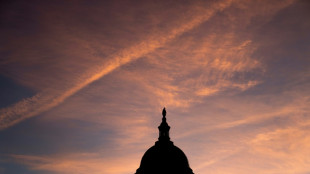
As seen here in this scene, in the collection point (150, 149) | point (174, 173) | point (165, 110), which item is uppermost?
point (165, 110)

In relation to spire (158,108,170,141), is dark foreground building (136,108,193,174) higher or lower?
lower

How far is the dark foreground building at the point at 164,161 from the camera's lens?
4009 centimetres

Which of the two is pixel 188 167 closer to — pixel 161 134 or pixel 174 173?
pixel 174 173

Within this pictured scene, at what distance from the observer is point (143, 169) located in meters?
40.9

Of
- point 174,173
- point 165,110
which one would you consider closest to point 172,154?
point 174,173

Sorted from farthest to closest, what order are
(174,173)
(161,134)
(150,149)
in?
(161,134)
(150,149)
(174,173)

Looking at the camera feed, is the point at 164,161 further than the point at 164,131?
No

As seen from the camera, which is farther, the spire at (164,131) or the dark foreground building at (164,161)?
the spire at (164,131)

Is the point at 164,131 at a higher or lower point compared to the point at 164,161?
higher

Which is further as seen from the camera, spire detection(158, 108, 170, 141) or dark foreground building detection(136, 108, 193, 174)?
spire detection(158, 108, 170, 141)

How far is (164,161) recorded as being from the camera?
40.4 meters

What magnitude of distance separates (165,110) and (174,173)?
11.8m

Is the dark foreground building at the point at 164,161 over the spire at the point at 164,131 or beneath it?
beneath

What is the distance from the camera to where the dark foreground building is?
4009 cm
